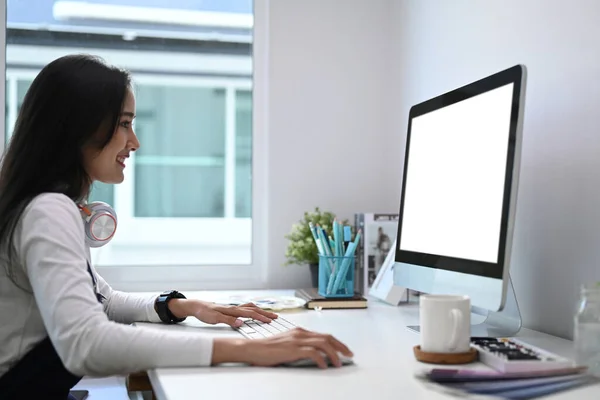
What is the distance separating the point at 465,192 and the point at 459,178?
4cm

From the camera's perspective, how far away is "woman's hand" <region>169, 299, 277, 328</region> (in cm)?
140

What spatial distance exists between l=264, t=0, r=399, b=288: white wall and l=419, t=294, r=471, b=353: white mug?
1.25 meters

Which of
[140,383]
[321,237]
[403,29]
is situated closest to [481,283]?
[140,383]

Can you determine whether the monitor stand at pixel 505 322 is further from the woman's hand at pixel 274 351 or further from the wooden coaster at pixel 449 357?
the woman's hand at pixel 274 351

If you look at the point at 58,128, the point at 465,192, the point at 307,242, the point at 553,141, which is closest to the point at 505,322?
the point at 465,192

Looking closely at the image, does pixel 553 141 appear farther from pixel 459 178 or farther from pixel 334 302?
pixel 334 302

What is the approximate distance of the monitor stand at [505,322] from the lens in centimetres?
135

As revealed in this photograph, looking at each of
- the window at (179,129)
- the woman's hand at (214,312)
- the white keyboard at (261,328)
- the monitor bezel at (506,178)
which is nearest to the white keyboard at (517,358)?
the monitor bezel at (506,178)

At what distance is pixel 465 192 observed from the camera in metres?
1.32

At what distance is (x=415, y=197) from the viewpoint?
1.58m

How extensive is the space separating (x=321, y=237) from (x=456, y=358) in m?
0.88

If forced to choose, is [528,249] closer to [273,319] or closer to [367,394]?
[273,319]

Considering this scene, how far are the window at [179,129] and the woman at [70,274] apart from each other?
0.92 metres

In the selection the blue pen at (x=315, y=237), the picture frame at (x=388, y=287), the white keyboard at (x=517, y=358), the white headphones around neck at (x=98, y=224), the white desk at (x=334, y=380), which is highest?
the white headphones around neck at (x=98, y=224)
